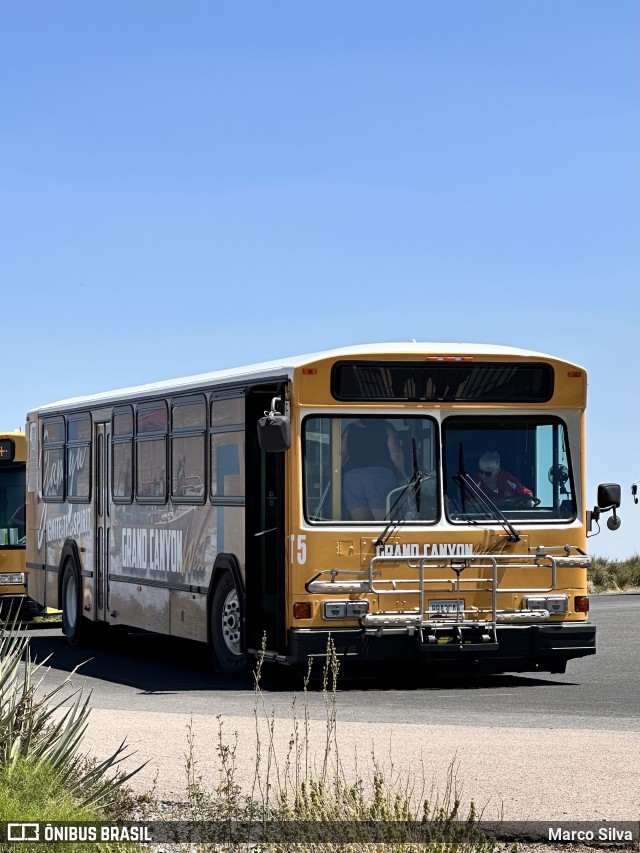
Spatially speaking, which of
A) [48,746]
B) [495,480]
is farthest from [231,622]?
[48,746]

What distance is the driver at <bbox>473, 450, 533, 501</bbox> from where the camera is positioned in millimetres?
15656

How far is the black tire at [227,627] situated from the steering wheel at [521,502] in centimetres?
271

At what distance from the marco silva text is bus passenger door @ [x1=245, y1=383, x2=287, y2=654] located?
7538 millimetres

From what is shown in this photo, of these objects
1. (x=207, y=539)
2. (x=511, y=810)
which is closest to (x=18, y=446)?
(x=207, y=539)

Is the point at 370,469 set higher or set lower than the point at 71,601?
higher

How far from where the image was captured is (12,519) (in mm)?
26594

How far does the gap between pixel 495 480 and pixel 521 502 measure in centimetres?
33

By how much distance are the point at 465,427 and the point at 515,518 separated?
977 mm

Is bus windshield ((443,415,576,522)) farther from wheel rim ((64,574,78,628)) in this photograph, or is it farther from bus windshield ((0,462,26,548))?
bus windshield ((0,462,26,548))

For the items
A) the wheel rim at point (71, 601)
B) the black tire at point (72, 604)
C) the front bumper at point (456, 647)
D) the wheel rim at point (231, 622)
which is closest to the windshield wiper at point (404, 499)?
the front bumper at point (456, 647)

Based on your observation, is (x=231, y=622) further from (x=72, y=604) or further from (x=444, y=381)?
(x=72, y=604)

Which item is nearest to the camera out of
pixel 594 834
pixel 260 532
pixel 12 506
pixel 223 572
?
pixel 594 834

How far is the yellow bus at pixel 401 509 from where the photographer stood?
49.8 feet

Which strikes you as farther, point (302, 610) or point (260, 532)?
point (260, 532)
